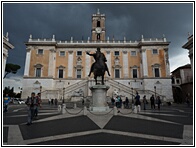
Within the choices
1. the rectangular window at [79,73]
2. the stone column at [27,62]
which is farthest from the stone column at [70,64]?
the stone column at [27,62]

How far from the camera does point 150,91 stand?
33594 millimetres

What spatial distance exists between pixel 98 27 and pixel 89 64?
17.4m

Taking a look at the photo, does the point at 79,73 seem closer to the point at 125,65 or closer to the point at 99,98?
the point at 125,65

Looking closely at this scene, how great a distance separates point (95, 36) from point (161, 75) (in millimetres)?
24892

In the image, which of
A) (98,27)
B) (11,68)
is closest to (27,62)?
(11,68)

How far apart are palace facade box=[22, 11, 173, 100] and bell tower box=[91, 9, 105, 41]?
805 cm

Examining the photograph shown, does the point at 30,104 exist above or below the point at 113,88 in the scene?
below

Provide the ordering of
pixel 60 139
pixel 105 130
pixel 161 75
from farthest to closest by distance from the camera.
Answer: pixel 161 75 → pixel 105 130 → pixel 60 139

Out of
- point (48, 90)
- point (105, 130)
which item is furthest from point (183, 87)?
point (105, 130)

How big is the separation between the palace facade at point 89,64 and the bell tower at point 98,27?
317 inches

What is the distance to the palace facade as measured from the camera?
118 ft

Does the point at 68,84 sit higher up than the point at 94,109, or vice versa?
the point at 68,84

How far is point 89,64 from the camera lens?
127ft

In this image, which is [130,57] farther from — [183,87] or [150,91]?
[183,87]
